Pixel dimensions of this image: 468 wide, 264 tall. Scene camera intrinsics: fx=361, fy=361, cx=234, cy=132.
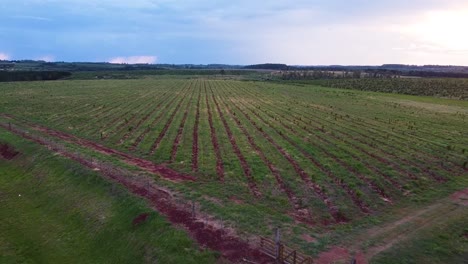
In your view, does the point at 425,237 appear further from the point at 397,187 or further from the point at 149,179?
the point at 149,179

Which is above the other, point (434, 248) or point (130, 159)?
point (130, 159)

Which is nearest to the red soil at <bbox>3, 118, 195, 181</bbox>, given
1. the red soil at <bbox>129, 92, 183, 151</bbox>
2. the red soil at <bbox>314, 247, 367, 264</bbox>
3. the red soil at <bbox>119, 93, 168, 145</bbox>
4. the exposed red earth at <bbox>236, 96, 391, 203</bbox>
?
the red soil at <bbox>129, 92, 183, 151</bbox>

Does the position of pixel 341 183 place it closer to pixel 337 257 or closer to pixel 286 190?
pixel 286 190

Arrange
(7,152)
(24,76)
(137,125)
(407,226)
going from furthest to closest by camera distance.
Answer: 1. (24,76)
2. (137,125)
3. (7,152)
4. (407,226)

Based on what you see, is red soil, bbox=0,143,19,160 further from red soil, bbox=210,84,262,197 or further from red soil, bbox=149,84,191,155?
red soil, bbox=210,84,262,197

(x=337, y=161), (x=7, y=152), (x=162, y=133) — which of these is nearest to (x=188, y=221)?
(x=337, y=161)

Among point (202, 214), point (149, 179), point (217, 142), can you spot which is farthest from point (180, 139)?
point (202, 214)
